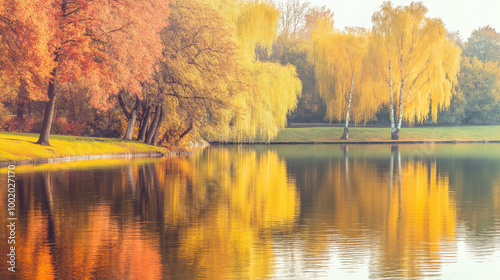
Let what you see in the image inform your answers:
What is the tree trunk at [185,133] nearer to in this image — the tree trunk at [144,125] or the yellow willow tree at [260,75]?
the tree trunk at [144,125]

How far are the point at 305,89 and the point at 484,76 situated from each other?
20444 millimetres

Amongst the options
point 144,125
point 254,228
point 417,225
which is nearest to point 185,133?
point 144,125

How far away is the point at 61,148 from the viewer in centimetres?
3038

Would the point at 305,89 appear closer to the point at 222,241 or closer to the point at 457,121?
the point at 457,121

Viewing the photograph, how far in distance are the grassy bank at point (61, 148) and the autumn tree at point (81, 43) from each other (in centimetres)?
106

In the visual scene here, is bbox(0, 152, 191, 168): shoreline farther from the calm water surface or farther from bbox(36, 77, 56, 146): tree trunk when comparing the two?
the calm water surface

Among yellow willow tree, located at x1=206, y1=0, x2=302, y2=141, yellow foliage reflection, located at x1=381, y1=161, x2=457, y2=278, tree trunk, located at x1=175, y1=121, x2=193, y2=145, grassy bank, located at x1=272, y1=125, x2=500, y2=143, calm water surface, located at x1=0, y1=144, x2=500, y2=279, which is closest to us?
calm water surface, located at x1=0, y1=144, x2=500, y2=279

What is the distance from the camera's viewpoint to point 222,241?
379 inches

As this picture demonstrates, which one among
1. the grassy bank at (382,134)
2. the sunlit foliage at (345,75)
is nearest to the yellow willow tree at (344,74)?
the sunlit foliage at (345,75)

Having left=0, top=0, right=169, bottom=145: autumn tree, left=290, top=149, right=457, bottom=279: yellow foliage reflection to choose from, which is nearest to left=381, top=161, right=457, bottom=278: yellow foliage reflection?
left=290, top=149, right=457, bottom=279: yellow foliage reflection

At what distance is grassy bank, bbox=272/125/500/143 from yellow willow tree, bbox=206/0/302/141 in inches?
307

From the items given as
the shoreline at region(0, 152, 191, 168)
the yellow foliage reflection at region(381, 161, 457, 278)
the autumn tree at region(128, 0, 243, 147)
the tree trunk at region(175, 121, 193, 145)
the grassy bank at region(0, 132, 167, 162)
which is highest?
the autumn tree at region(128, 0, 243, 147)

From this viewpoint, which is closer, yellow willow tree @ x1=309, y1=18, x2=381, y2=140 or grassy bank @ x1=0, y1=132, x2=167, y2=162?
grassy bank @ x1=0, y1=132, x2=167, y2=162

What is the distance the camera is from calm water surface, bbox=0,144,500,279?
786 cm
